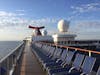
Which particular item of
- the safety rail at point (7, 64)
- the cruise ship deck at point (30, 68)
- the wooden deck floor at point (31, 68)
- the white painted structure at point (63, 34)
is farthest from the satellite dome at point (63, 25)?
the safety rail at point (7, 64)

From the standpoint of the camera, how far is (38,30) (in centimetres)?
8919

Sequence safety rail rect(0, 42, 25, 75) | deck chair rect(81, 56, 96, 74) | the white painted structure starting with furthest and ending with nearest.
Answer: the white painted structure
deck chair rect(81, 56, 96, 74)
safety rail rect(0, 42, 25, 75)

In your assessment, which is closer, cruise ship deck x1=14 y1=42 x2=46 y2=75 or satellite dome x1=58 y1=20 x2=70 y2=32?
cruise ship deck x1=14 y1=42 x2=46 y2=75

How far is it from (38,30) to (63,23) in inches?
1043

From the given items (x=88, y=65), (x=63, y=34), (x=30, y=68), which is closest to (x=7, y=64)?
(x=88, y=65)

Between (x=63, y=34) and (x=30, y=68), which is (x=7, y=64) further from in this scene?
(x=63, y=34)

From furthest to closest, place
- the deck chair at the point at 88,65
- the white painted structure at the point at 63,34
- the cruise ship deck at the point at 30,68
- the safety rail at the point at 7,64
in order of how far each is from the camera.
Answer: the white painted structure at the point at 63,34 < the cruise ship deck at the point at 30,68 < the deck chair at the point at 88,65 < the safety rail at the point at 7,64

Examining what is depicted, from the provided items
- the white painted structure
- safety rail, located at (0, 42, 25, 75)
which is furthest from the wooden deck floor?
the white painted structure

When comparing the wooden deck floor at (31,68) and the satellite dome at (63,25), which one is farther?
the satellite dome at (63,25)

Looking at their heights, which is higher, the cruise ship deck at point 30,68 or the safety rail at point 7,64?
the safety rail at point 7,64

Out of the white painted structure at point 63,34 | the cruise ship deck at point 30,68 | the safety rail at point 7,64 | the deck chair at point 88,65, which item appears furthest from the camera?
the white painted structure at point 63,34

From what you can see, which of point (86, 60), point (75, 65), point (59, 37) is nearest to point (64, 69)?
point (75, 65)

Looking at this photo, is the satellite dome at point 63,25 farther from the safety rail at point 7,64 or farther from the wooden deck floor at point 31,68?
the safety rail at point 7,64

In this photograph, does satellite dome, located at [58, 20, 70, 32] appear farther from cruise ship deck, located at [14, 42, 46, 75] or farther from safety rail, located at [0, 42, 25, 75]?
safety rail, located at [0, 42, 25, 75]
